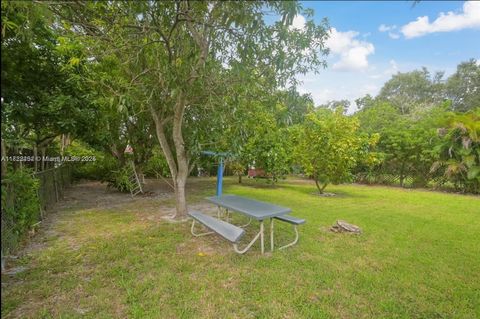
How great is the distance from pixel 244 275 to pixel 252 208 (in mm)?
1126

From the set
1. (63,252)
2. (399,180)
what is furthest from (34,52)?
(399,180)

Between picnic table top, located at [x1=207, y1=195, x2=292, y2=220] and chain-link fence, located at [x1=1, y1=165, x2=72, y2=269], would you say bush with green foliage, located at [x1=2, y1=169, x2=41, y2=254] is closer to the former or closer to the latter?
chain-link fence, located at [x1=1, y1=165, x2=72, y2=269]

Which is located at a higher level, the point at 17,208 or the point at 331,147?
the point at 331,147

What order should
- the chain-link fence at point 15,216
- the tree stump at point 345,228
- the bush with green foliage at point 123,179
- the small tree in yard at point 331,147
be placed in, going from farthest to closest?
the small tree in yard at point 331,147 → the bush with green foliage at point 123,179 → the tree stump at point 345,228 → the chain-link fence at point 15,216

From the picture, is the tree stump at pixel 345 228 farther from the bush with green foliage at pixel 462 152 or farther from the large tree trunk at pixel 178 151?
the bush with green foliage at pixel 462 152

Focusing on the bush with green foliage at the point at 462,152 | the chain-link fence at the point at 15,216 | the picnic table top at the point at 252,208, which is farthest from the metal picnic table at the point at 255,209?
the bush with green foliage at the point at 462,152

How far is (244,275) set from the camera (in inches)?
128

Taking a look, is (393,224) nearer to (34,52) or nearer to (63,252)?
(63,252)

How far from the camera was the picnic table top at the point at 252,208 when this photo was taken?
377 cm

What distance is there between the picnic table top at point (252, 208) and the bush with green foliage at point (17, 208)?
2.95m

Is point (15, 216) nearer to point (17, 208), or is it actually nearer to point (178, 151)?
point (17, 208)

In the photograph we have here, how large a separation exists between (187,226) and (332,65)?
13.5 ft

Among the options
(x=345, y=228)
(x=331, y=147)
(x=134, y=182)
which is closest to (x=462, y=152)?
(x=331, y=147)

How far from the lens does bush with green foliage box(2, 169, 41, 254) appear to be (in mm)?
3545
